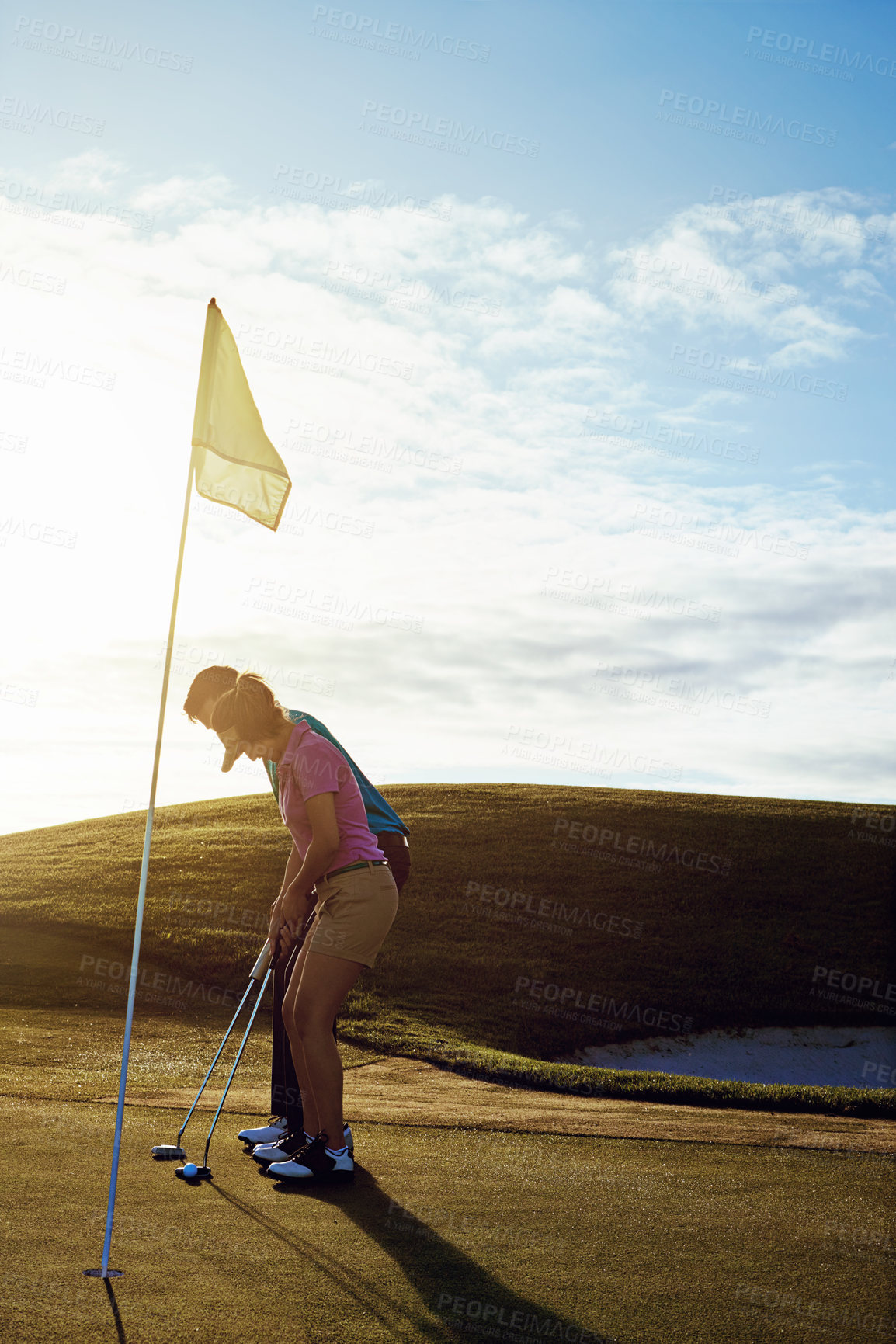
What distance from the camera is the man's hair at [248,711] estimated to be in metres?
5.32

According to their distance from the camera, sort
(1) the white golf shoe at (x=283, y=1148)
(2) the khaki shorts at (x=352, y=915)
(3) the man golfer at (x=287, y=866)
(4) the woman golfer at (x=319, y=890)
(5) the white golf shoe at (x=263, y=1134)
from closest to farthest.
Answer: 1. (4) the woman golfer at (x=319, y=890)
2. (2) the khaki shorts at (x=352, y=915)
3. (3) the man golfer at (x=287, y=866)
4. (1) the white golf shoe at (x=283, y=1148)
5. (5) the white golf shoe at (x=263, y=1134)

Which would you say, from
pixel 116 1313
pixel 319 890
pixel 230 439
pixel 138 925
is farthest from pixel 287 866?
pixel 116 1313

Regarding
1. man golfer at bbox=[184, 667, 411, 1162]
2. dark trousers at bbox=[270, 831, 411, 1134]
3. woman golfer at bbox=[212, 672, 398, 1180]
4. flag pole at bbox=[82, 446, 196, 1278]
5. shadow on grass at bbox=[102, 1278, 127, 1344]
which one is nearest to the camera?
shadow on grass at bbox=[102, 1278, 127, 1344]

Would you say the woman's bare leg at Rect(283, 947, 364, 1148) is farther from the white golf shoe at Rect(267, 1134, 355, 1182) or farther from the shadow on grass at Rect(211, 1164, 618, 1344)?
the shadow on grass at Rect(211, 1164, 618, 1344)

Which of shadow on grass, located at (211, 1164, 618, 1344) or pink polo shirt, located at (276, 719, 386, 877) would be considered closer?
shadow on grass, located at (211, 1164, 618, 1344)

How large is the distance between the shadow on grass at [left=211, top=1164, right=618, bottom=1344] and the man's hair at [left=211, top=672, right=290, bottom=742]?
2208mm

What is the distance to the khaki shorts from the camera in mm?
5297

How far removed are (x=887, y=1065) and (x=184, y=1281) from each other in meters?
20.2

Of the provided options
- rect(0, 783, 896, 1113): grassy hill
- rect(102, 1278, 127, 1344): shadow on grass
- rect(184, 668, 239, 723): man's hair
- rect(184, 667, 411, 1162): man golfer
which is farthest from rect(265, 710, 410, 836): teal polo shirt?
rect(0, 783, 896, 1113): grassy hill

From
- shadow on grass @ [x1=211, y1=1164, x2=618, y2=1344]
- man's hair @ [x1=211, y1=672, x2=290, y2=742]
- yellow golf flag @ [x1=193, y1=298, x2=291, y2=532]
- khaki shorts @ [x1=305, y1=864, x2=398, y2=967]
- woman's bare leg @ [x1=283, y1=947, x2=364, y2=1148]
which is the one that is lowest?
shadow on grass @ [x1=211, y1=1164, x2=618, y2=1344]

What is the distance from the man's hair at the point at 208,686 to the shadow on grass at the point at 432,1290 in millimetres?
2397

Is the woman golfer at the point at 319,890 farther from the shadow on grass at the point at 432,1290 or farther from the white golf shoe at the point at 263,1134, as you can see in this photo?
the white golf shoe at the point at 263,1134

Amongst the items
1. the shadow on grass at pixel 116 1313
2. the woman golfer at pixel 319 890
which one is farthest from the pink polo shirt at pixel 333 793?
the shadow on grass at pixel 116 1313

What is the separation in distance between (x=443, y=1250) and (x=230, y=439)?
4.19 m
